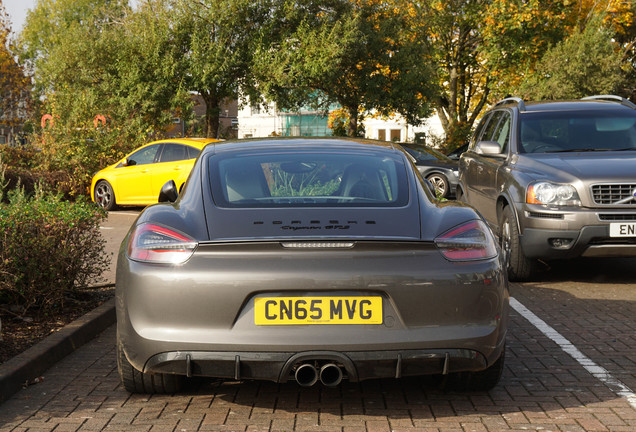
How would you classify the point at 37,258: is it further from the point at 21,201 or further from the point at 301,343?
the point at 301,343

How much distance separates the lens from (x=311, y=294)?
12.9 feet

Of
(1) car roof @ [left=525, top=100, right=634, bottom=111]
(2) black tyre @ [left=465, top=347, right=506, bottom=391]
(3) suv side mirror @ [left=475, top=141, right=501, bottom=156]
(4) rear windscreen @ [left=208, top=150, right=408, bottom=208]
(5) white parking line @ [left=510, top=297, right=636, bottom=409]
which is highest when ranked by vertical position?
(1) car roof @ [left=525, top=100, right=634, bottom=111]

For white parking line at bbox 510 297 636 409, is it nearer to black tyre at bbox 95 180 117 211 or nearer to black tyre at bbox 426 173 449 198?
black tyre at bbox 95 180 117 211

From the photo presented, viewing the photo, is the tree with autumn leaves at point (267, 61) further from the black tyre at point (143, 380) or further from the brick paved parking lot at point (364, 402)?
the black tyre at point (143, 380)

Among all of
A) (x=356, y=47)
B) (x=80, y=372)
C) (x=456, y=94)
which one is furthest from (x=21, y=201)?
(x=456, y=94)

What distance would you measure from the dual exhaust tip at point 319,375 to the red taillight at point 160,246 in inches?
30.7

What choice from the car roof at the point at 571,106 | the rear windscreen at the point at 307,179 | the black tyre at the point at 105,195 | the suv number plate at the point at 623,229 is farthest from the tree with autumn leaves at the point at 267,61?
the rear windscreen at the point at 307,179

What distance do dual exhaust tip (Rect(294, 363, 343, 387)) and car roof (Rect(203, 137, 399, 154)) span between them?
5.25 feet

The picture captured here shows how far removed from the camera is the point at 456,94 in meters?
43.1

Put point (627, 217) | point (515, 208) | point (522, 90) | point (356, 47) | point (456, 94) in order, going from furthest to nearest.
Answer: point (456, 94) < point (522, 90) < point (356, 47) < point (515, 208) < point (627, 217)

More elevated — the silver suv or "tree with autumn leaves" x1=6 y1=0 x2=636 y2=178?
"tree with autumn leaves" x1=6 y1=0 x2=636 y2=178

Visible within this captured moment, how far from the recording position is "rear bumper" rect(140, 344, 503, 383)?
154 inches

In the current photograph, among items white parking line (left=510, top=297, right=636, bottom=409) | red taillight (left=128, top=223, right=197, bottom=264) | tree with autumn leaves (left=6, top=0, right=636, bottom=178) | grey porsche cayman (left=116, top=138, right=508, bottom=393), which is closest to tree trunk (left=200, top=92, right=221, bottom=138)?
tree with autumn leaves (left=6, top=0, right=636, bottom=178)

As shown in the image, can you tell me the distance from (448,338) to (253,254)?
101 centimetres
